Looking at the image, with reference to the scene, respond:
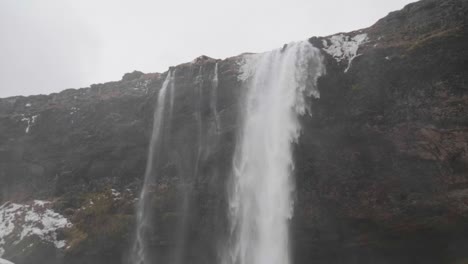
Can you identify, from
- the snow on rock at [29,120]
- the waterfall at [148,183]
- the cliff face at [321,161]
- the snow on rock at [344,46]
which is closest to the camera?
the cliff face at [321,161]

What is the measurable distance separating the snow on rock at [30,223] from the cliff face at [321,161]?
0.23 m

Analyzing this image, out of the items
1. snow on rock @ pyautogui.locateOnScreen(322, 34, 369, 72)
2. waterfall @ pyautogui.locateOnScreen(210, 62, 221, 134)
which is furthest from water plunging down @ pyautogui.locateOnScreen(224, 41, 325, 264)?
waterfall @ pyautogui.locateOnScreen(210, 62, 221, 134)

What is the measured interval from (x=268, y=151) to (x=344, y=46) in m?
6.71

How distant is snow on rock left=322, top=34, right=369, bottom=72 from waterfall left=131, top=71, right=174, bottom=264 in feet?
30.6

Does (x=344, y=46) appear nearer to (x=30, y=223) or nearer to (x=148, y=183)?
(x=148, y=183)

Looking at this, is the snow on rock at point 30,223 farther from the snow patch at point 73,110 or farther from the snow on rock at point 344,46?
the snow on rock at point 344,46

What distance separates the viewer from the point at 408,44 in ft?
64.6

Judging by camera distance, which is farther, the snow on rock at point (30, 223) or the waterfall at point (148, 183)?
the snow on rock at point (30, 223)

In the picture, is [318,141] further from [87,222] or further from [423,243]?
[87,222]

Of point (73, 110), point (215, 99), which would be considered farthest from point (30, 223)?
point (215, 99)

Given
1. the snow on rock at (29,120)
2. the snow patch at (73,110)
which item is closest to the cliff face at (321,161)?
the snow patch at (73,110)

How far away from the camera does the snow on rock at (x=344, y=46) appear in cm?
2114

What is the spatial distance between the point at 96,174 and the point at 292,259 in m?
12.6

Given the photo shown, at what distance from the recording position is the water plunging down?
1964 cm
